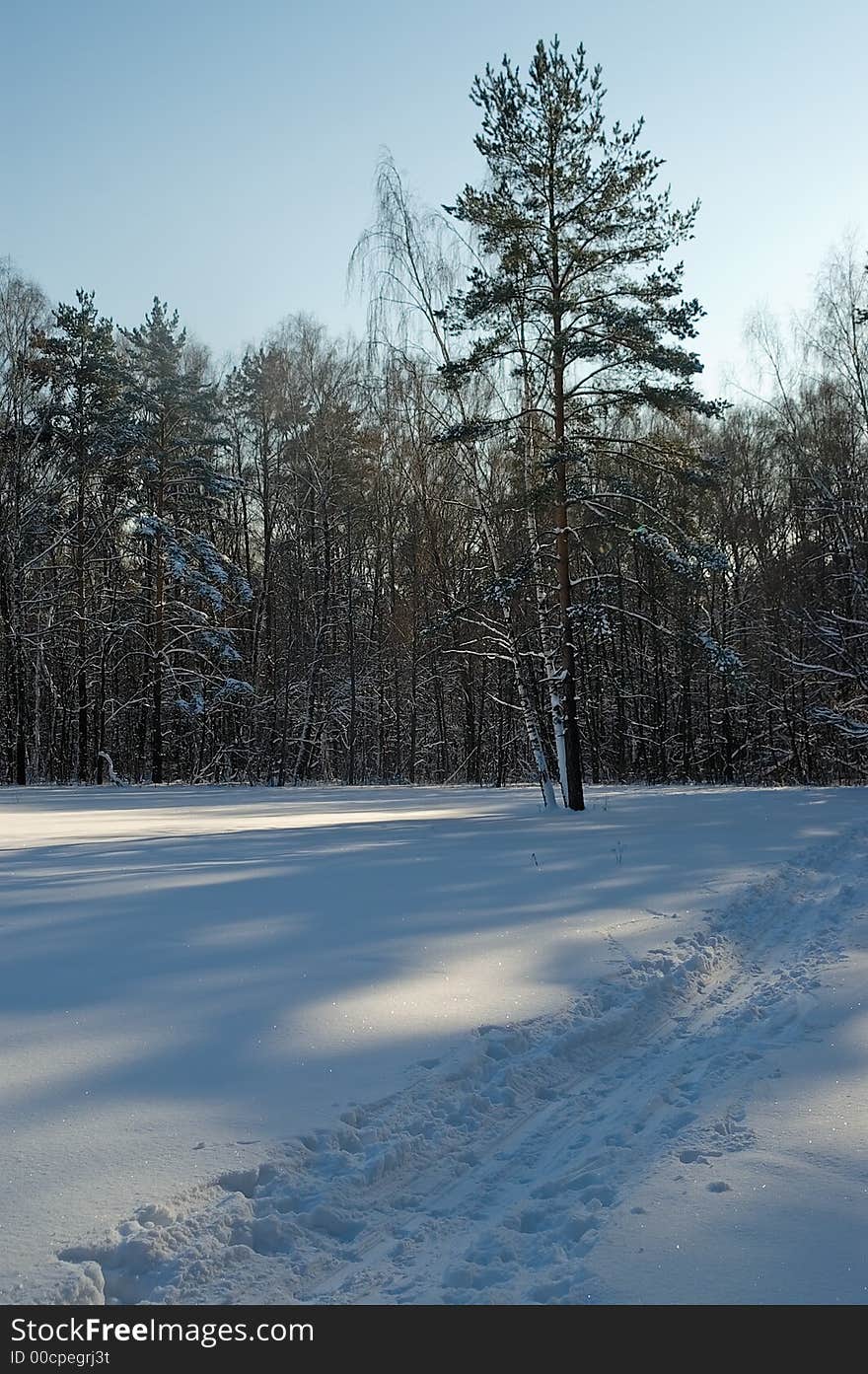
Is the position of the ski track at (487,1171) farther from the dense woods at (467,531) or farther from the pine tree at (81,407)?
the pine tree at (81,407)

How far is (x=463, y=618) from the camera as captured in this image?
15.3m

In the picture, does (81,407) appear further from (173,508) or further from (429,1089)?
(429,1089)

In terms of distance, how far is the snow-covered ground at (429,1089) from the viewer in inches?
107

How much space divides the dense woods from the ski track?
9.98 meters

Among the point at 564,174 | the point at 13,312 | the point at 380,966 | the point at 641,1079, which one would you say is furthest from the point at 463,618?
the point at 13,312

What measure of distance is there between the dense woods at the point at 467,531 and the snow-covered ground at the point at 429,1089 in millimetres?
8387

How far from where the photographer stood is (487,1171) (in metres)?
3.43

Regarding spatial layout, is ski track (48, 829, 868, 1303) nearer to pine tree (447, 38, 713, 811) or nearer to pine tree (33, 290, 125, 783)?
pine tree (447, 38, 713, 811)

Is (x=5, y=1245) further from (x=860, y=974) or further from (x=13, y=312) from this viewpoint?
(x=13, y=312)

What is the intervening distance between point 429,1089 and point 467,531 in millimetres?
16429

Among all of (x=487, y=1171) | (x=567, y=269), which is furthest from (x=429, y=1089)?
(x=567, y=269)

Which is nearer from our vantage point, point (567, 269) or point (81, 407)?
point (567, 269)

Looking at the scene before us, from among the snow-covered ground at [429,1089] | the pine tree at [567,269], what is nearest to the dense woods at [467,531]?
the pine tree at [567,269]

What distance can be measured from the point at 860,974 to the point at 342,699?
26771 millimetres
